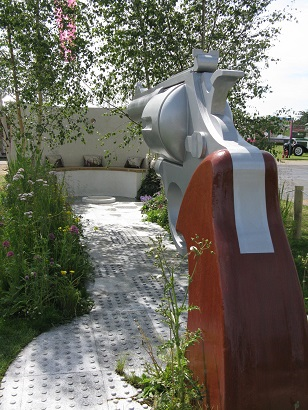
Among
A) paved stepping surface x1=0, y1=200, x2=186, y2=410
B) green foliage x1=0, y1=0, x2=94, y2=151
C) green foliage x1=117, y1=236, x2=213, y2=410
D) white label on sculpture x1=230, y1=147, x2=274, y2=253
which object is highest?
green foliage x1=0, y1=0, x2=94, y2=151

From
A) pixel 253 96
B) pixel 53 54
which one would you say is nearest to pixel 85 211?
pixel 53 54

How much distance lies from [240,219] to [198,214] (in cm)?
25

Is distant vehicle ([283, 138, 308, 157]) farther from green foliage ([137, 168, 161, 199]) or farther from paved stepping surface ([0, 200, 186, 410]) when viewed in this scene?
paved stepping surface ([0, 200, 186, 410])

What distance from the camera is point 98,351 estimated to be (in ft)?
9.42

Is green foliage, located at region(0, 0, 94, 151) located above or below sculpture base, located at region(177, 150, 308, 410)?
above

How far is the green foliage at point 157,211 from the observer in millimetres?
7080

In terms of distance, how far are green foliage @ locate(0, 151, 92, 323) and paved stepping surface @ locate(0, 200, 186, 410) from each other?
0.18 m

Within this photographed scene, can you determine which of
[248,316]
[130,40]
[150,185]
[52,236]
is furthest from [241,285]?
[150,185]

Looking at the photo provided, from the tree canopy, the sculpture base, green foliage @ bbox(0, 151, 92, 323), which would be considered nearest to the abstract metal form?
the sculpture base

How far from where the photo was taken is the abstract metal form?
1856mm

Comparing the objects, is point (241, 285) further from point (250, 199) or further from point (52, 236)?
point (52, 236)

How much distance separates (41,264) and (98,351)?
2.99 feet

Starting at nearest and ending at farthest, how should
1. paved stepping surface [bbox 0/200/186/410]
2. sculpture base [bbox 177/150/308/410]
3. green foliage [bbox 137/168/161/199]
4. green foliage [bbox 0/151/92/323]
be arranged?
sculpture base [bbox 177/150/308/410] → paved stepping surface [bbox 0/200/186/410] → green foliage [bbox 0/151/92/323] → green foliage [bbox 137/168/161/199]

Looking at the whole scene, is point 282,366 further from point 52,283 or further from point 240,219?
point 52,283
